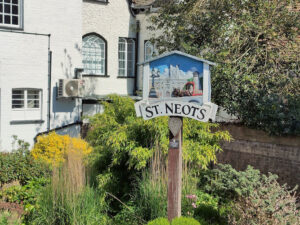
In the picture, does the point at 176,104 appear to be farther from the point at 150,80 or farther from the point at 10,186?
the point at 10,186

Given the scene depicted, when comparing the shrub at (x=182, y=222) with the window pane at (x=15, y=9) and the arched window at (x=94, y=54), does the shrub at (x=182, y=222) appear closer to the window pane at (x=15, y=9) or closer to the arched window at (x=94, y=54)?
the window pane at (x=15, y=9)

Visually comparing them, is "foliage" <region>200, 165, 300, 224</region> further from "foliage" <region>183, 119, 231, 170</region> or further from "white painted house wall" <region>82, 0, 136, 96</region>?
"white painted house wall" <region>82, 0, 136, 96</region>

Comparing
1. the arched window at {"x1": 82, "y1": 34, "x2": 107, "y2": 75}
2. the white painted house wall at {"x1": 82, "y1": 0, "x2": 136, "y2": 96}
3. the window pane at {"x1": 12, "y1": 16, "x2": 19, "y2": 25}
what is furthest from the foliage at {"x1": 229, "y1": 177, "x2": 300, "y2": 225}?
the arched window at {"x1": 82, "y1": 34, "x2": 107, "y2": 75}

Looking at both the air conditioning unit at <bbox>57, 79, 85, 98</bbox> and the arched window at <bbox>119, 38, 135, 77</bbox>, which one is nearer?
the air conditioning unit at <bbox>57, 79, 85, 98</bbox>

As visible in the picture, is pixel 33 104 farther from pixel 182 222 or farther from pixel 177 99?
pixel 182 222

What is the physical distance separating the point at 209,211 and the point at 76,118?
8.50 metres

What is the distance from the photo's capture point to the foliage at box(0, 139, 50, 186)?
8844 millimetres

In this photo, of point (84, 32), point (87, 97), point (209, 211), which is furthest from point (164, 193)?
point (84, 32)

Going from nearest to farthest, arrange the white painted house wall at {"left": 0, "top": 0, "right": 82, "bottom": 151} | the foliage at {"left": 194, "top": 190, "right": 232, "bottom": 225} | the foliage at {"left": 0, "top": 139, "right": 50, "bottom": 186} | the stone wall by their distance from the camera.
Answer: the foliage at {"left": 194, "top": 190, "right": 232, "bottom": 225}
the stone wall
the foliage at {"left": 0, "top": 139, "right": 50, "bottom": 186}
the white painted house wall at {"left": 0, "top": 0, "right": 82, "bottom": 151}

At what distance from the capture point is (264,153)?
9.25 metres

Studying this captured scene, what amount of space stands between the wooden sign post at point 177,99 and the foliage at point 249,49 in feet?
11.9

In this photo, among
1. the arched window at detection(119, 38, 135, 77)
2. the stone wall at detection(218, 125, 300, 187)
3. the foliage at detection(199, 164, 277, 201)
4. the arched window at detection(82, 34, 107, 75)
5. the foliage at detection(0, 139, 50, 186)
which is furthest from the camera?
the arched window at detection(119, 38, 135, 77)

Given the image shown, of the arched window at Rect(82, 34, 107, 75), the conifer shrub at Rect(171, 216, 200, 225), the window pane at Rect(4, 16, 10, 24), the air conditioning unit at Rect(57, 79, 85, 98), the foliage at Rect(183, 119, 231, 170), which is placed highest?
the window pane at Rect(4, 16, 10, 24)

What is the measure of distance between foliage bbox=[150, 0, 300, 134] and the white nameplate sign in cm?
363
